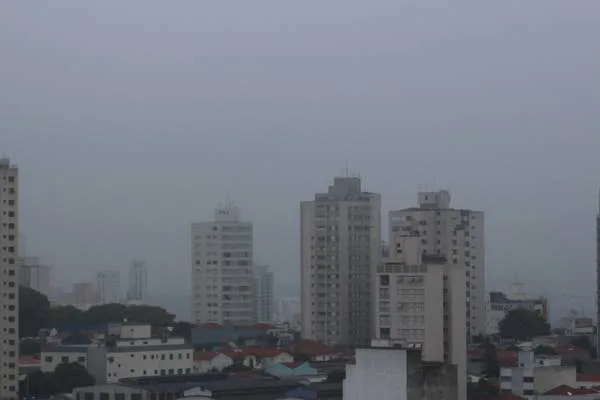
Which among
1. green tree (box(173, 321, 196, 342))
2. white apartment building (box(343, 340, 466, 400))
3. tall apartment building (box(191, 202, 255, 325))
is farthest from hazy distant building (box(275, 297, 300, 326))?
white apartment building (box(343, 340, 466, 400))

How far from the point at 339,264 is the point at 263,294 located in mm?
24121

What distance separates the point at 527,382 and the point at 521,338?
21.2 meters

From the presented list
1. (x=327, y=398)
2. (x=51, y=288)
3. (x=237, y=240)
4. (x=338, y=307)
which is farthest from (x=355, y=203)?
(x=51, y=288)

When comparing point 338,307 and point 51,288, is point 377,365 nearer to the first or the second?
point 338,307

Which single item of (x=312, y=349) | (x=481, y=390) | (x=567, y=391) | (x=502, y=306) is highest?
(x=502, y=306)

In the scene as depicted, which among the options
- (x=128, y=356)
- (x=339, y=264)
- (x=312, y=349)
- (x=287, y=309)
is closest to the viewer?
(x=128, y=356)

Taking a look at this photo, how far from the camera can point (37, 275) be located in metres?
68.1

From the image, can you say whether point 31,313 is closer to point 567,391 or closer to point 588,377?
point 588,377

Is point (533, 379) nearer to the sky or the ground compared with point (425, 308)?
nearer to the ground

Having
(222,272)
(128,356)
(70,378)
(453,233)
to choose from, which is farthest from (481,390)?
(222,272)

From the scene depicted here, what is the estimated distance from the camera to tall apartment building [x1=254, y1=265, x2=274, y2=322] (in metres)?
69.2

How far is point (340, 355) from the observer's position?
45.2 meters

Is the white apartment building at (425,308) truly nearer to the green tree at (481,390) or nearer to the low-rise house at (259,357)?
the green tree at (481,390)

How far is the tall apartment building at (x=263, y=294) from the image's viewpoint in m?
69.2
